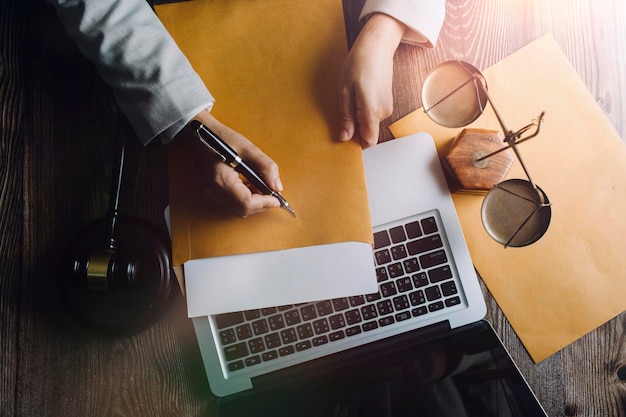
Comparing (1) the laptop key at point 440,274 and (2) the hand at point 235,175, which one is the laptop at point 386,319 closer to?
(1) the laptop key at point 440,274

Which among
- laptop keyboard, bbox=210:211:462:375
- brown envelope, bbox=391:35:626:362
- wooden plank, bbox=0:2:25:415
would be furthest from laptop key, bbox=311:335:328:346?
wooden plank, bbox=0:2:25:415

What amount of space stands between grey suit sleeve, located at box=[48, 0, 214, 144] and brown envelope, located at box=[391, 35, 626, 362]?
303 millimetres

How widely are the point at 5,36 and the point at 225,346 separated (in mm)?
559

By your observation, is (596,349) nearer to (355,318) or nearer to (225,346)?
(355,318)

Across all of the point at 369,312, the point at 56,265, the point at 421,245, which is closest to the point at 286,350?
the point at 369,312

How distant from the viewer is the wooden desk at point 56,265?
2.04 feet

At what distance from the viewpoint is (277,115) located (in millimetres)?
618

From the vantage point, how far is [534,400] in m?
0.57

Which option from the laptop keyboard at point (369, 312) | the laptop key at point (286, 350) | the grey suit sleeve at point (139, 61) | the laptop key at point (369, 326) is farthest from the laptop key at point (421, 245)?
the grey suit sleeve at point (139, 61)

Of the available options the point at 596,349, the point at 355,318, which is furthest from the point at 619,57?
the point at 355,318

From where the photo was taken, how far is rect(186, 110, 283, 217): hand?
1.85 feet

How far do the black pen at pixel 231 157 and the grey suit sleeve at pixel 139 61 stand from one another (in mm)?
52

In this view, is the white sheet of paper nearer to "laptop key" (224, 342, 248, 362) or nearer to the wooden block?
"laptop key" (224, 342, 248, 362)

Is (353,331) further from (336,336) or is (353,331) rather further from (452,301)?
(452,301)
